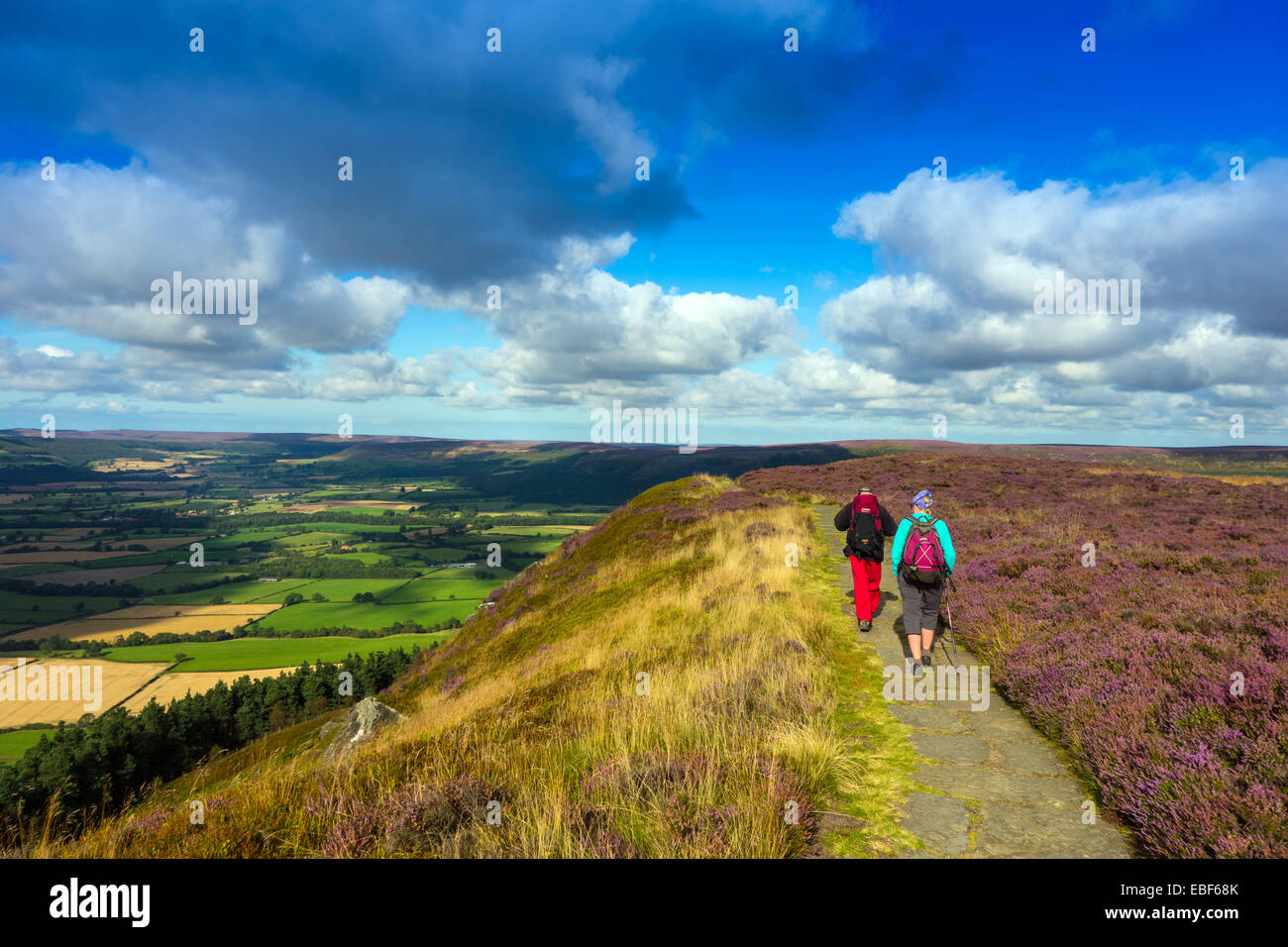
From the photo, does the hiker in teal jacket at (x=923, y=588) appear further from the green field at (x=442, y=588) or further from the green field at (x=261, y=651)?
the green field at (x=442, y=588)

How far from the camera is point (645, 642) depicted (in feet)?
33.3

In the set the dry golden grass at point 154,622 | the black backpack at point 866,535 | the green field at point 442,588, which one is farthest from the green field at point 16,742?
the black backpack at point 866,535

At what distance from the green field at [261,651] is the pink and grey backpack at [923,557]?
49.5 m

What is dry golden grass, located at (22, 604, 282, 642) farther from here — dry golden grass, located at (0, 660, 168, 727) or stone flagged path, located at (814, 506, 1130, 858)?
stone flagged path, located at (814, 506, 1130, 858)

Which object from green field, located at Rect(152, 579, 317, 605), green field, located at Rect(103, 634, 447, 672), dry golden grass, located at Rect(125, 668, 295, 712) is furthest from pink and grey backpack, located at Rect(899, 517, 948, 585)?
green field, located at Rect(152, 579, 317, 605)

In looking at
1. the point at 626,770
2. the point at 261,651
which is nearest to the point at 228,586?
the point at 261,651

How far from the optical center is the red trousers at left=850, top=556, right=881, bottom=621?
30.8 feet

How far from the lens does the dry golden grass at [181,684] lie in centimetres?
4138

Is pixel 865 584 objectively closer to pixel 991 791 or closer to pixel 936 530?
pixel 936 530

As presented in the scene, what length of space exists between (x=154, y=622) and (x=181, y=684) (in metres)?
36.4

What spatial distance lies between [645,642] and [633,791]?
19.7ft

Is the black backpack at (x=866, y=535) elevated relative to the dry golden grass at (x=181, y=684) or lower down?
elevated
